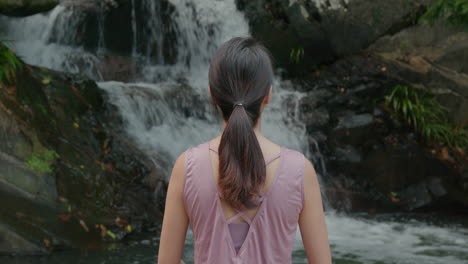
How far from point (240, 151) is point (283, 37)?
8.56m

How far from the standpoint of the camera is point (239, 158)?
5.82ft

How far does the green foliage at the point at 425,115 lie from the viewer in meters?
8.86

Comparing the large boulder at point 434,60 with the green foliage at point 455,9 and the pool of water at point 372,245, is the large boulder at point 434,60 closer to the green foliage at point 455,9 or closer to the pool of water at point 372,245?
the pool of water at point 372,245

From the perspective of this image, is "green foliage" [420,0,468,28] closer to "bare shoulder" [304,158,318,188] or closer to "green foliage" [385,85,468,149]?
"green foliage" [385,85,468,149]

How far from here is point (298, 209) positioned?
181 centimetres

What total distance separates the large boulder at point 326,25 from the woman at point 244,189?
8402 millimetres

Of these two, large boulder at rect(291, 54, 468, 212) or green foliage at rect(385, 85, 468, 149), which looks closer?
large boulder at rect(291, 54, 468, 212)

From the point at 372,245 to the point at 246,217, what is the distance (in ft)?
15.6

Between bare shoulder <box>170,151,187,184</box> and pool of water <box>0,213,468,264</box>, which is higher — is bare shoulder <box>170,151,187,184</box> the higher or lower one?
the higher one

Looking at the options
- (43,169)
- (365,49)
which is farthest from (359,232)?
(365,49)

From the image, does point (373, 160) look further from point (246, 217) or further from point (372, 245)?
point (246, 217)

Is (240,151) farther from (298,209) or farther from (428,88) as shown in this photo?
(428,88)

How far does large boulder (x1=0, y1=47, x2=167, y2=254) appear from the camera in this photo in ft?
17.8

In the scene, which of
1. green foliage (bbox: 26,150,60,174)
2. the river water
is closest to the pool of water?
the river water
